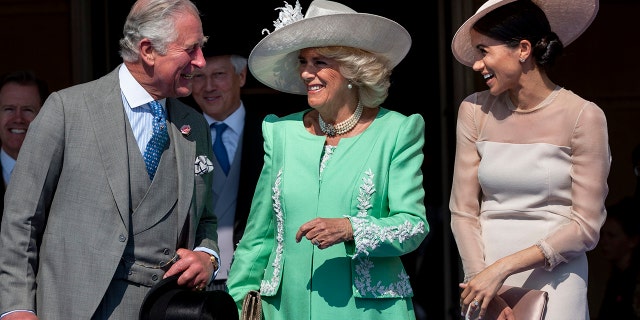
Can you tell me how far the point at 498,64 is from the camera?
431 centimetres

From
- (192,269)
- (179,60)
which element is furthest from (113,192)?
(179,60)

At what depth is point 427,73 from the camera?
26.3 ft

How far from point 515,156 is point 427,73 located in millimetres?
3732

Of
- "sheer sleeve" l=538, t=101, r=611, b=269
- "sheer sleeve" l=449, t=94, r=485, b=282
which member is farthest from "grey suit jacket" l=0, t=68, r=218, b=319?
"sheer sleeve" l=538, t=101, r=611, b=269

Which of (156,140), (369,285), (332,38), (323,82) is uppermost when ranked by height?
(332,38)

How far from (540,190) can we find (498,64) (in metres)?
0.46

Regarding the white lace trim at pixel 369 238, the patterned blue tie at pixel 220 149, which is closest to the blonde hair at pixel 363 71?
the white lace trim at pixel 369 238

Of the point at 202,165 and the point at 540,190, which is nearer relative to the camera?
the point at 540,190

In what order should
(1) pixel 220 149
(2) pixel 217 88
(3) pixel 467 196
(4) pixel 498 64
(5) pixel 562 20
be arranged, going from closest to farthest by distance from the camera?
(4) pixel 498 64 < (3) pixel 467 196 < (5) pixel 562 20 < (1) pixel 220 149 < (2) pixel 217 88

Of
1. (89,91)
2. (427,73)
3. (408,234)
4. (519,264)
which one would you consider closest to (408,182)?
(408,234)

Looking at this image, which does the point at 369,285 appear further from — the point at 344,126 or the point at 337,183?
the point at 344,126

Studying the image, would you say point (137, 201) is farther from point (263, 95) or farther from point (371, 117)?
point (263, 95)

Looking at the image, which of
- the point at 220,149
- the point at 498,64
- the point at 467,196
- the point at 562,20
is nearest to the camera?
the point at 498,64

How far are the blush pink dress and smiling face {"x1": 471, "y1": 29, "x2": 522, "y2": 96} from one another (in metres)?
0.12
